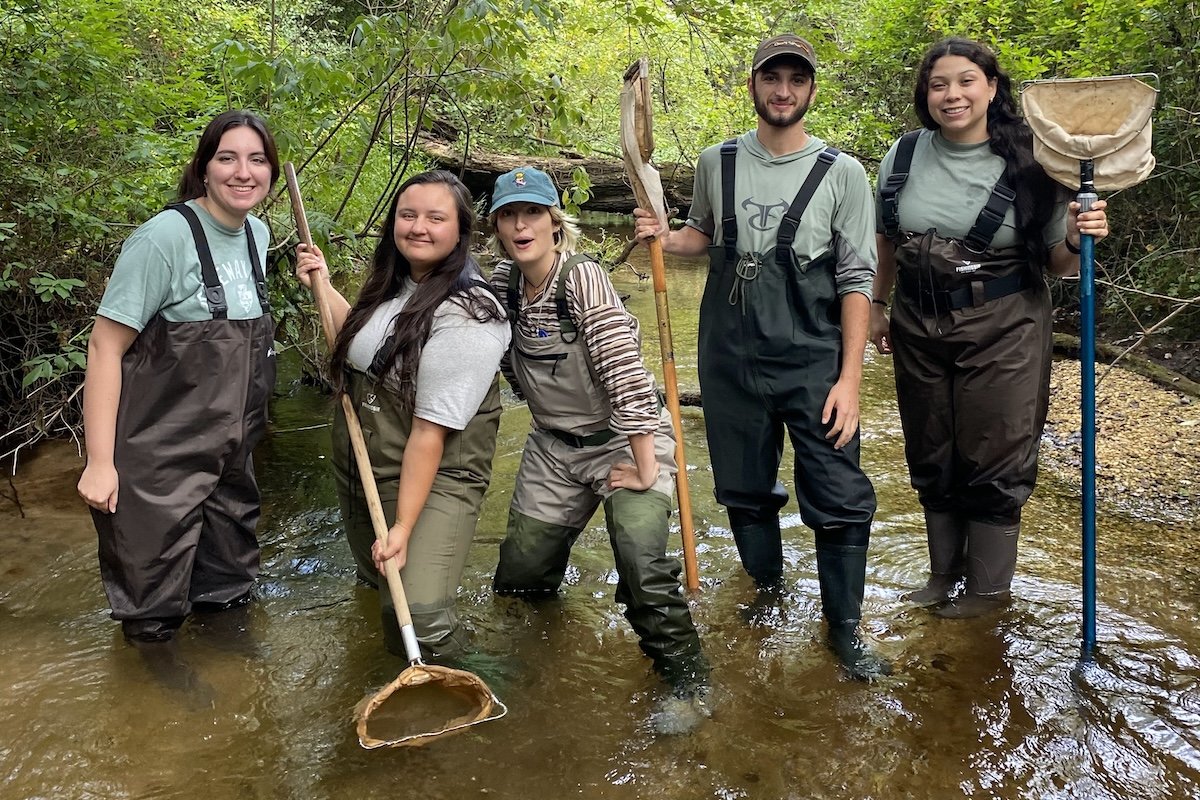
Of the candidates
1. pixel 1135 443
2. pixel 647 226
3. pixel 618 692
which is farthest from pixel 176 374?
pixel 1135 443

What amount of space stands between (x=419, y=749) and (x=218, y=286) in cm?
163

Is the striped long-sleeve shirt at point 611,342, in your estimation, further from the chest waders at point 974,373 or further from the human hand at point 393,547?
the chest waders at point 974,373

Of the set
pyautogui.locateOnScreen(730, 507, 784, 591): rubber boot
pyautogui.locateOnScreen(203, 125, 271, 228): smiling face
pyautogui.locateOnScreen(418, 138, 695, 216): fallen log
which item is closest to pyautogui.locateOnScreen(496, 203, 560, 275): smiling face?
pyautogui.locateOnScreen(203, 125, 271, 228): smiling face

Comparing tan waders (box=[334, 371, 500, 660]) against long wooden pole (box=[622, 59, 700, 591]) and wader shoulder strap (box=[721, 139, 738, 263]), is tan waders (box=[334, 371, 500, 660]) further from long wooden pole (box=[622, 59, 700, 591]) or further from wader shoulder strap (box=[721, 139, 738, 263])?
wader shoulder strap (box=[721, 139, 738, 263])

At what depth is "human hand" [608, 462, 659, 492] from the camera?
115 inches

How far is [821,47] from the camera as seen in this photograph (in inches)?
249

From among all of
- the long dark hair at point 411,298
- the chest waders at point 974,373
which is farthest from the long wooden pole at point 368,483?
the chest waders at point 974,373

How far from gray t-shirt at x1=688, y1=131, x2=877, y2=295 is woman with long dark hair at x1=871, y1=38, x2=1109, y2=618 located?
1.35 ft

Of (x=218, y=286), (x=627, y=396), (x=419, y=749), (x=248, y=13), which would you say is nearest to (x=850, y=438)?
(x=627, y=396)

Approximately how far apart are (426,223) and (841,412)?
1.54m

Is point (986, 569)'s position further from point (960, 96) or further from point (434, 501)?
point (434, 501)

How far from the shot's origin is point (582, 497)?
3256 mm

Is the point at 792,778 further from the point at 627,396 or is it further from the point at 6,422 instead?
the point at 6,422

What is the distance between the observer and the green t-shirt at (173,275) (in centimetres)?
268
